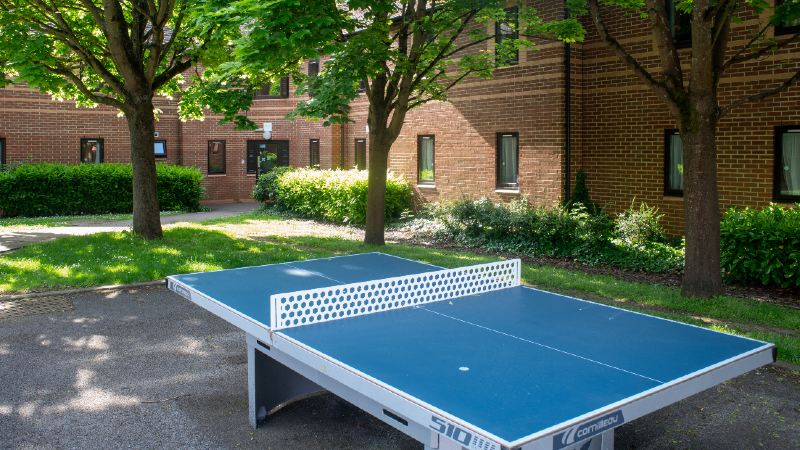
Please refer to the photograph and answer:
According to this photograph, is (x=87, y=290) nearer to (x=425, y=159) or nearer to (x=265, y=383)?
(x=265, y=383)

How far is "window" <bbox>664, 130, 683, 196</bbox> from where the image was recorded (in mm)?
15727

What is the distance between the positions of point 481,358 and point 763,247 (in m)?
8.63

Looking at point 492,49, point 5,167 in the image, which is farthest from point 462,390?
point 5,167

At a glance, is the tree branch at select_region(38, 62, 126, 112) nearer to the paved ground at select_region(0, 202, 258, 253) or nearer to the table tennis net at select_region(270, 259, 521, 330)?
the paved ground at select_region(0, 202, 258, 253)

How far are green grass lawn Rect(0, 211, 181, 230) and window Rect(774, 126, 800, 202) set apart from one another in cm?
1831

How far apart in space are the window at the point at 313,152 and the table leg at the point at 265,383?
25386mm

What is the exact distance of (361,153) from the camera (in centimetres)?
2673

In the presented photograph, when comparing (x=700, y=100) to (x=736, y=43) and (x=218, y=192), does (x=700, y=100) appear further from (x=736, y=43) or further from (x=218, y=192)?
(x=218, y=192)

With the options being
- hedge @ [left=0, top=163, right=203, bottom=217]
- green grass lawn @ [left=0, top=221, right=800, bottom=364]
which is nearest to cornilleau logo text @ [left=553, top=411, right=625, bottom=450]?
→ green grass lawn @ [left=0, top=221, right=800, bottom=364]

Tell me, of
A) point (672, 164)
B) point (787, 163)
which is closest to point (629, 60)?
point (787, 163)

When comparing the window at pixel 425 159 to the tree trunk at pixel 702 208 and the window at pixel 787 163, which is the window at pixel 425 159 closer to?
the window at pixel 787 163

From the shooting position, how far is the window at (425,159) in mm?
22062

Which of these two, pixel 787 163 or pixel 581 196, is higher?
pixel 787 163

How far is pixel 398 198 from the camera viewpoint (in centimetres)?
2203
